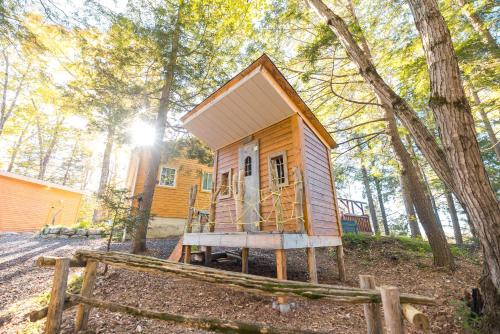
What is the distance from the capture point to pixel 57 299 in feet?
10.6

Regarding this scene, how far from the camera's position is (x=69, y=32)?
7.82m

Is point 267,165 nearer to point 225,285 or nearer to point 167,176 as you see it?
point 225,285

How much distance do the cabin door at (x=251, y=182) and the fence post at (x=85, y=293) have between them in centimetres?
369

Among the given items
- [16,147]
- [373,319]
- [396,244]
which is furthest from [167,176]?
[16,147]

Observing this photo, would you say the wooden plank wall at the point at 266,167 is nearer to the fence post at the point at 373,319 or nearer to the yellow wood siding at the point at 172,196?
the fence post at the point at 373,319

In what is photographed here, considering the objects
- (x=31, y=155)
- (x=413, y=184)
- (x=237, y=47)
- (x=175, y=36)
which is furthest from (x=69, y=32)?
(x=31, y=155)

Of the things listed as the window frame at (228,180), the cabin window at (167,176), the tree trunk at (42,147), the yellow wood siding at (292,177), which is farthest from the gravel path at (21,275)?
the tree trunk at (42,147)

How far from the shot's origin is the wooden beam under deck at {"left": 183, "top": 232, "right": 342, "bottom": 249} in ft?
14.0

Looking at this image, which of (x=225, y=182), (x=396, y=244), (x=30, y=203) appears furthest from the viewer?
(x=30, y=203)

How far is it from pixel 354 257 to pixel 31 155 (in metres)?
34.2

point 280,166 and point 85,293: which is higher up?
point 280,166

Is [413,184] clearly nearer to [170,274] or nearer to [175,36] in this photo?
[170,274]

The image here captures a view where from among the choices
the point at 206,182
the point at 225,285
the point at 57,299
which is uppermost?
the point at 206,182

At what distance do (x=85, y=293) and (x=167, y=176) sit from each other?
493 inches
